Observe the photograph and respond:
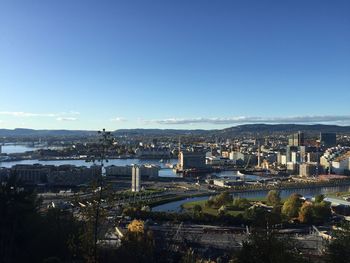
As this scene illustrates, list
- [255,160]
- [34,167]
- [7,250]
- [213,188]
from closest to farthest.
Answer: [7,250] → [213,188] → [34,167] → [255,160]

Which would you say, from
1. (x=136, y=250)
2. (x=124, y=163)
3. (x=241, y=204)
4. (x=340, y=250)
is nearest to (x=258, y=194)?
(x=241, y=204)

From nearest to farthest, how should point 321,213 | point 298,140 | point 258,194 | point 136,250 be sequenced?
point 136,250, point 321,213, point 258,194, point 298,140

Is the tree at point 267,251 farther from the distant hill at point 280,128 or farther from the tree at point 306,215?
the distant hill at point 280,128

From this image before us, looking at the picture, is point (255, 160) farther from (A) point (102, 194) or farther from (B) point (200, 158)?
(A) point (102, 194)

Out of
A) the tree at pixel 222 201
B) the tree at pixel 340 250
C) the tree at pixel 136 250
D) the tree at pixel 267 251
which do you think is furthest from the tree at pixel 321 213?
the tree at pixel 267 251

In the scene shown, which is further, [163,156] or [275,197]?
[163,156]

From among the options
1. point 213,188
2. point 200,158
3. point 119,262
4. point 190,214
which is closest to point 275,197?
point 190,214

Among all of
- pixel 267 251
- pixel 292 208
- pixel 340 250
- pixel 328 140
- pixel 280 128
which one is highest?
pixel 280 128

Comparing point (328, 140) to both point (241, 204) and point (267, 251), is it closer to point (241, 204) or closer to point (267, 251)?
point (241, 204)
